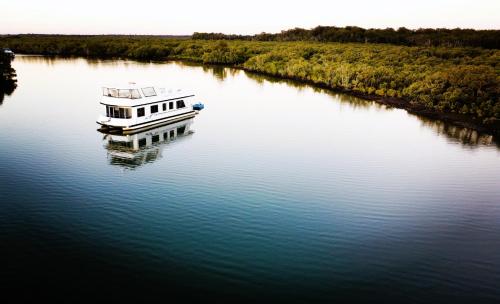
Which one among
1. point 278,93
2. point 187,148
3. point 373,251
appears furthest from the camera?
point 278,93

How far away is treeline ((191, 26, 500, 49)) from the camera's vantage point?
345 ft

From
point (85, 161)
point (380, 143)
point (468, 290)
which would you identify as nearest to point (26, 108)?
point (85, 161)

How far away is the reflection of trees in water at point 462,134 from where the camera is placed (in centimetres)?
3206

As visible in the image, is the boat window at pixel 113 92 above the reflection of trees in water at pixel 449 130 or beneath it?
above

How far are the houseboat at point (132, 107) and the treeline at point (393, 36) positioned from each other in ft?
320

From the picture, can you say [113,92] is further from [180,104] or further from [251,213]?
[251,213]

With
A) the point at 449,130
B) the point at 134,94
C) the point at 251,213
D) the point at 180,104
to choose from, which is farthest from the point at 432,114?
the point at 134,94

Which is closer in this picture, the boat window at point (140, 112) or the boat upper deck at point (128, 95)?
the boat upper deck at point (128, 95)

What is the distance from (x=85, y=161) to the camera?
83.0 ft

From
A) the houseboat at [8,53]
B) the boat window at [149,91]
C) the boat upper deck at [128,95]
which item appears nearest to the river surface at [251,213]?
the boat upper deck at [128,95]

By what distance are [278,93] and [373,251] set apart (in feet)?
136

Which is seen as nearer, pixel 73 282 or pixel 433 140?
pixel 73 282

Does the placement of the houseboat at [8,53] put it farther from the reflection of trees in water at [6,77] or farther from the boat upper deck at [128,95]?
the boat upper deck at [128,95]

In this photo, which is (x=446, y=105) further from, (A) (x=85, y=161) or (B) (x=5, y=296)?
(B) (x=5, y=296)
